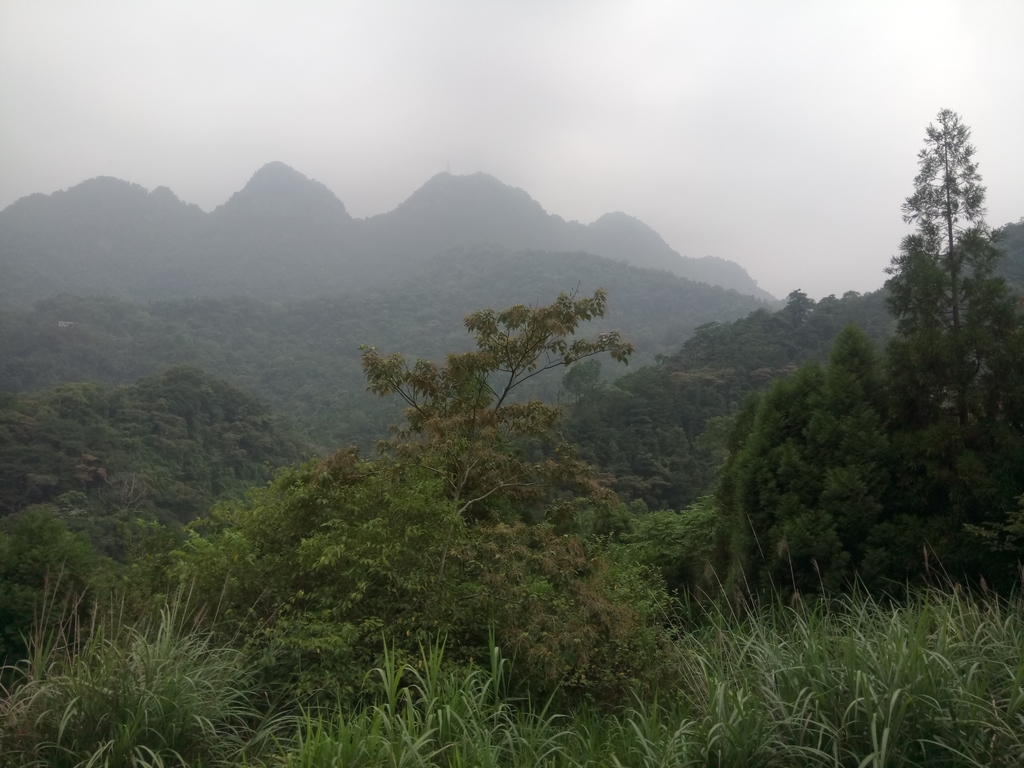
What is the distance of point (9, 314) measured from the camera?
5131 cm

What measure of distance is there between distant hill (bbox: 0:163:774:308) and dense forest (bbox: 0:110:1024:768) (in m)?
74.3

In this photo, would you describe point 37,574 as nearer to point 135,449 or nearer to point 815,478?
point 815,478

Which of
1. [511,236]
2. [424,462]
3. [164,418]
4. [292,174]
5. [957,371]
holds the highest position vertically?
[292,174]

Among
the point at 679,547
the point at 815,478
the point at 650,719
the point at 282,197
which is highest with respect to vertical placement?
the point at 282,197

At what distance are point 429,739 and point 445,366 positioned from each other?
134 inches

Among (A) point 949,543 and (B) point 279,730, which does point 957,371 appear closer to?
(A) point 949,543

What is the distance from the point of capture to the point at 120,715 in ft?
10.5

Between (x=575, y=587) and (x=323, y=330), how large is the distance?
212ft

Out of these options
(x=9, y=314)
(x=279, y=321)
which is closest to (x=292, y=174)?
(x=279, y=321)

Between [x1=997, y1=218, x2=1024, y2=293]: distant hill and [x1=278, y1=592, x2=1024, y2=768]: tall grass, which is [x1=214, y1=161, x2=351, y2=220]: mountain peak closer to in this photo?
[x1=997, y1=218, x2=1024, y2=293]: distant hill

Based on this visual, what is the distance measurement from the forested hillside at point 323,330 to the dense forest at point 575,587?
102ft

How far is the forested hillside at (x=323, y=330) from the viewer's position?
4688 centimetres

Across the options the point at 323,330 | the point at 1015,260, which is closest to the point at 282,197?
the point at 323,330

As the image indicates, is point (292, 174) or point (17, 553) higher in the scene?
point (292, 174)
